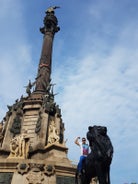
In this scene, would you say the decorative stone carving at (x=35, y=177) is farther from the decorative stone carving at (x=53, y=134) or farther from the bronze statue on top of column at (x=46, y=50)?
the bronze statue on top of column at (x=46, y=50)

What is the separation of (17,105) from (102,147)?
16.0 meters

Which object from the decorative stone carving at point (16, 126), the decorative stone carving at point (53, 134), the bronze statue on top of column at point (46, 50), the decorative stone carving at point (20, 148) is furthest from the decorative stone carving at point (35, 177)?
the bronze statue on top of column at point (46, 50)

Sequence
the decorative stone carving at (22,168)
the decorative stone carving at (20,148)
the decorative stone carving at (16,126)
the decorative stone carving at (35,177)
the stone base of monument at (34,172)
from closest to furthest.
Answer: the decorative stone carving at (35,177) < the stone base of monument at (34,172) < the decorative stone carving at (22,168) < the decorative stone carving at (20,148) < the decorative stone carving at (16,126)

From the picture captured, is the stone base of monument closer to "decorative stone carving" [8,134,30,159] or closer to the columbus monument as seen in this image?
the columbus monument

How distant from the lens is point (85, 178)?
773 cm

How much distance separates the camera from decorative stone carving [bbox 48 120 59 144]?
18.9 meters

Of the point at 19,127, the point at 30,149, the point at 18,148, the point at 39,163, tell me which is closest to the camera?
the point at 39,163

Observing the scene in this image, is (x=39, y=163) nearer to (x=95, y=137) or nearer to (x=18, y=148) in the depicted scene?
(x=18, y=148)

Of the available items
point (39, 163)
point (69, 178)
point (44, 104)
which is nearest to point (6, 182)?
point (39, 163)

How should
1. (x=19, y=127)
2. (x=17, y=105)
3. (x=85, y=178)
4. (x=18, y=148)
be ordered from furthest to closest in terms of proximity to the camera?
(x=17, y=105)
(x=19, y=127)
(x=18, y=148)
(x=85, y=178)

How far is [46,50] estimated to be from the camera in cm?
2794

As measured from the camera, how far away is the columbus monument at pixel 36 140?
594 inches

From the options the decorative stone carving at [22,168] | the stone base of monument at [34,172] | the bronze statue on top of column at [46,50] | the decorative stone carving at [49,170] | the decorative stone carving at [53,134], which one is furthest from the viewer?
the bronze statue on top of column at [46,50]

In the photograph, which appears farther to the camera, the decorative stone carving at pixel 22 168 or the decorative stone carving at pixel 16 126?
the decorative stone carving at pixel 16 126
